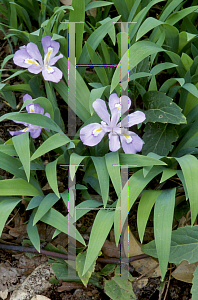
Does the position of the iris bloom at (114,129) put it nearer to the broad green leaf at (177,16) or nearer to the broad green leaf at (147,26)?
the broad green leaf at (147,26)

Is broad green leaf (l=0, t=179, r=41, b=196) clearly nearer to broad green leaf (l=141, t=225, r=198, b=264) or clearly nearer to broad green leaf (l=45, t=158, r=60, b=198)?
broad green leaf (l=45, t=158, r=60, b=198)

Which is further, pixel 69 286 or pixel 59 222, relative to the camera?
pixel 69 286

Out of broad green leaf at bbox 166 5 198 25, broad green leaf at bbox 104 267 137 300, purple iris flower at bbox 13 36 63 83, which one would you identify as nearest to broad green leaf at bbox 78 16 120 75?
purple iris flower at bbox 13 36 63 83

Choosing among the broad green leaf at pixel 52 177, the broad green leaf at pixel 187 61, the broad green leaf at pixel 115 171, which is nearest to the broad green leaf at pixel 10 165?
the broad green leaf at pixel 52 177

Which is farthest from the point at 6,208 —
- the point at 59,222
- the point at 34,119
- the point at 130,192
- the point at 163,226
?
the point at 163,226

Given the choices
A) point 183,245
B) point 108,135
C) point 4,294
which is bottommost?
point 4,294

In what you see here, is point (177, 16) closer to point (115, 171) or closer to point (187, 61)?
point (187, 61)

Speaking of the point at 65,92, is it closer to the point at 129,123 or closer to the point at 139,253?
the point at 129,123
